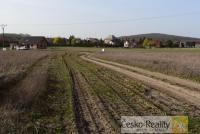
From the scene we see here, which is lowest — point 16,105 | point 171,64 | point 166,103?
point 171,64

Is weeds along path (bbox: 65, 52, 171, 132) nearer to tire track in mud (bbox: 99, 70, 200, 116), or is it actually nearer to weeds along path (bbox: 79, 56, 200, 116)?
weeds along path (bbox: 79, 56, 200, 116)

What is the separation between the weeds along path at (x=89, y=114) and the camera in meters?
10.3

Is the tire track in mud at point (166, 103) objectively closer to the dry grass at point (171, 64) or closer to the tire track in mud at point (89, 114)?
the tire track in mud at point (89, 114)

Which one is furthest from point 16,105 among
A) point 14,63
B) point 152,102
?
point 14,63

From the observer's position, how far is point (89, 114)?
12266 millimetres

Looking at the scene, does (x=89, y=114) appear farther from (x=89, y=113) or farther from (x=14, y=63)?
(x=14, y=63)

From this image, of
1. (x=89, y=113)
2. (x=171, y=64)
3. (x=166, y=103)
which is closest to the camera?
(x=89, y=113)

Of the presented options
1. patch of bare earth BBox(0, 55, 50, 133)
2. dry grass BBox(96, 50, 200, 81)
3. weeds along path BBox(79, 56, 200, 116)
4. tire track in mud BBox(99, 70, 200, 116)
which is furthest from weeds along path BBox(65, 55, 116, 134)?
dry grass BBox(96, 50, 200, 81)

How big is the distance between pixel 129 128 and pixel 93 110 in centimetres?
297

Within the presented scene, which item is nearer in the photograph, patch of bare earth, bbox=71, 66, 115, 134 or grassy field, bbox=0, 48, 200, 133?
patch of bare earth, bbox=71, 66, 115, 134

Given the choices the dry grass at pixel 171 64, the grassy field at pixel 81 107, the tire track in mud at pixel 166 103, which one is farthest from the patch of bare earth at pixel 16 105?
the dry grass at pixel 171 64

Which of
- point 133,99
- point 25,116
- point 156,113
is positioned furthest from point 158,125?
point 133,99

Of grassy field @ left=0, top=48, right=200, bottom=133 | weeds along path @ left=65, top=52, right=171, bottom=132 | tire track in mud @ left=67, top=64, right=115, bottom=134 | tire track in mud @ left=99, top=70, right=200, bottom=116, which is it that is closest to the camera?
tire track in mud @ left=67, top=64, right=115, bottom=134

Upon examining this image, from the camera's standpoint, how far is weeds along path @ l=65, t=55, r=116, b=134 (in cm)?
1027
